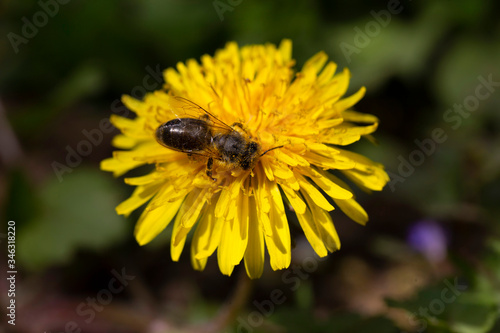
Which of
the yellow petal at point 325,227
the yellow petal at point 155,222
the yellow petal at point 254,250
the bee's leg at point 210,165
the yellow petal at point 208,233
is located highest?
the bee's leg at point 210,165

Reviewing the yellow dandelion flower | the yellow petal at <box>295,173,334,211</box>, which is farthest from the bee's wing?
the yellow petal at <box>295,173,334,211</box>

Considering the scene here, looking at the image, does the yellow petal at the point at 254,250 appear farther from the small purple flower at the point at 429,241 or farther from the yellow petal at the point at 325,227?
the small purple flower at the point at 429,241

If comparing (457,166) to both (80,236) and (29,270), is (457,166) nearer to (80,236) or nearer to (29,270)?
(80,236)

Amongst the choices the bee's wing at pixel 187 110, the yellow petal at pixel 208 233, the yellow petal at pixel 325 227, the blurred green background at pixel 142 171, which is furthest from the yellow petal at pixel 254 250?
the blurred green background at pixel 142 171

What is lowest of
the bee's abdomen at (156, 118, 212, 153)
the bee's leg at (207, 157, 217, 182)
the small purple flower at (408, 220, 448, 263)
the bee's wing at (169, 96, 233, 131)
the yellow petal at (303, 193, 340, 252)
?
the small purple flower at (408, 220, 448, 263)

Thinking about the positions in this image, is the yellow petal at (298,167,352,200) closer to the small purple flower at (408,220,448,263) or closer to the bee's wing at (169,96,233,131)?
the bee's wing at (169,96,233,131)

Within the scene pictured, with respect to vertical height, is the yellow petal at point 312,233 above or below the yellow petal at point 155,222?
below

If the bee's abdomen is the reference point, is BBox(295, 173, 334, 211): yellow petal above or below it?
below
